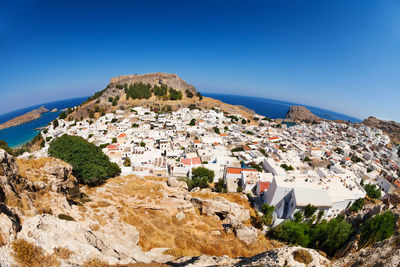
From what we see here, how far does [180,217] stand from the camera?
643 inches

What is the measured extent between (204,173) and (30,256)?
27.0 metres

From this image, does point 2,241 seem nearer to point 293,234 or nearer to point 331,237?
point 293,234

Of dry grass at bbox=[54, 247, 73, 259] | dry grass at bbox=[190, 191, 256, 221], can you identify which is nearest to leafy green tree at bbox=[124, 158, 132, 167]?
dry grass at bbox=[190, 191, 256, 221]

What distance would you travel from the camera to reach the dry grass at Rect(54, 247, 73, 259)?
6.64 meters

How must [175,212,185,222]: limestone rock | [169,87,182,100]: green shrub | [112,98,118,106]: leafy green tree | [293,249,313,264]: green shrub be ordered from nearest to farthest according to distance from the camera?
1. [293,249,313,264]: green shrub
2. [175,212,185,222]: limestone rock
3. [112,98,118,106]: leafy green tree
4. [169,87,182,100]: green shrub

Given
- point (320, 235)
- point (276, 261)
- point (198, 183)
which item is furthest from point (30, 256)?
point (198, 183)

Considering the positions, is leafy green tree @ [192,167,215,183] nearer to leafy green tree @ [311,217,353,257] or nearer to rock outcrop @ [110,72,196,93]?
leafy green tree @ [311,217,353,257]

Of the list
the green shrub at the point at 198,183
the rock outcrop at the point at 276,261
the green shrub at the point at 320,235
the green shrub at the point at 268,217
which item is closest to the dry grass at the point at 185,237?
the green shrub at the point at 320,235

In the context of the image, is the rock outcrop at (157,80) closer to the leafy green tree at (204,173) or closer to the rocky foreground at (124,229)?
the leafy green tree at (204,173)

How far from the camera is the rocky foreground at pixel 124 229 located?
6.88m

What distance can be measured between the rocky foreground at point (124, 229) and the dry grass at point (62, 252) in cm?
2

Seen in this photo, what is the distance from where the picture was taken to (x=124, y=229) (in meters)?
12.2

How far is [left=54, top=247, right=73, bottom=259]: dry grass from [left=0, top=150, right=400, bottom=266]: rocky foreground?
Answer: 22mm

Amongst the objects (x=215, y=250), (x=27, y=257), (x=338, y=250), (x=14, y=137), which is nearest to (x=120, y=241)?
(x=27, y=257)
